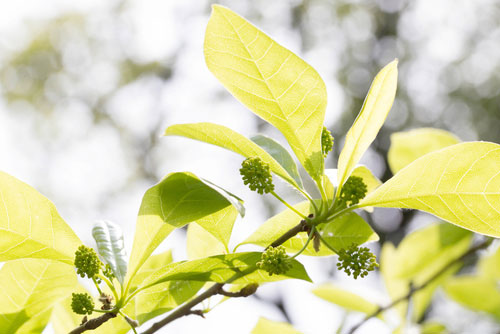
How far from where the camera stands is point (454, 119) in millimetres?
8648

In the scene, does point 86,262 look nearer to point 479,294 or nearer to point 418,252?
point 418,252

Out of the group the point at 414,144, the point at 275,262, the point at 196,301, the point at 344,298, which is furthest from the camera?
the point at 344,298

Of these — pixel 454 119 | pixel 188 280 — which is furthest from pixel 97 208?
pixel 188 280

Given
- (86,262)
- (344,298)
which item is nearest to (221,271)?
(86,262)

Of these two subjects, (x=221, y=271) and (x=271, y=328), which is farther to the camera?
(x=271, y=328)

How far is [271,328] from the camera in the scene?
1.06 meters

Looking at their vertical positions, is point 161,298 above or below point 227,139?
below

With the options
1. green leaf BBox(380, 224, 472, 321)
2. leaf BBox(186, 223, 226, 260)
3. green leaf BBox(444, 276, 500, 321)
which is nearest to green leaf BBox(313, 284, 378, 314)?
green leaf BBox(380, 224, 472, 321)

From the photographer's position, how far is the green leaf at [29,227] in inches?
23.8

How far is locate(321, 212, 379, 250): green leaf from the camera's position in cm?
77

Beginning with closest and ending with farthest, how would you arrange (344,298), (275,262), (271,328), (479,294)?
(275,262) → (271,328) → (344,298) → (479,294)

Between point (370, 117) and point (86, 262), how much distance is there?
0.42 meters

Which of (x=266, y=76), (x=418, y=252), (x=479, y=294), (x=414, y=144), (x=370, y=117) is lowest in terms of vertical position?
(x=479, y=294)

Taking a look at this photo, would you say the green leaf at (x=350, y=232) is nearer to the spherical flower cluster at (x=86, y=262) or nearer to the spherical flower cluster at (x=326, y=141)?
the spherical flower cluster at (x=326, y=141)
